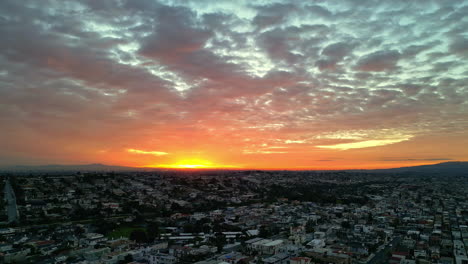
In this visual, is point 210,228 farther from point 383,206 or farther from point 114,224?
point 383,206

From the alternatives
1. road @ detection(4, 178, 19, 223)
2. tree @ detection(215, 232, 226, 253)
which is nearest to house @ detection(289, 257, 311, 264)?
tree @ detection(215, 232, 226, 253)

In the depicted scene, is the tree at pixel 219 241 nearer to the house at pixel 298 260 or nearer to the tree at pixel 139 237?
the tree at pixel 139 237

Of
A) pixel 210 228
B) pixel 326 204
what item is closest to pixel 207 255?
pixel 210 228

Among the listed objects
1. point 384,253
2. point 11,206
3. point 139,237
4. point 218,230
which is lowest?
point 384,253

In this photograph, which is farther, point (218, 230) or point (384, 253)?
point (218, 230)

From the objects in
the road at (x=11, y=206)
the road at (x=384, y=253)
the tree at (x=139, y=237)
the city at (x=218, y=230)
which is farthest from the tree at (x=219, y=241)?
the road at (x=11, y=206)

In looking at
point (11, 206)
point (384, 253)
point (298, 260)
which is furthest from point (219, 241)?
point (11, 206)

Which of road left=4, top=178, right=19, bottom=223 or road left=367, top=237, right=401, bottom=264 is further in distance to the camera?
road left=4, top=178, right=19, bottom=223

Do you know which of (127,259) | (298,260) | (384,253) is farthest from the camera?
(384,253)

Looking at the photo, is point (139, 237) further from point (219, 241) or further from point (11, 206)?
point (11, 206)

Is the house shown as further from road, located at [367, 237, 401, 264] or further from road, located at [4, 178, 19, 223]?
road, located at [4, 178, 19, 223]

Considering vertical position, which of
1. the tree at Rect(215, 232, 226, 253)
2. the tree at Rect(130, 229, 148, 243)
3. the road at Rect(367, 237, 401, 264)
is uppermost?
the tree at Rect(130, 229, 148, 243)
